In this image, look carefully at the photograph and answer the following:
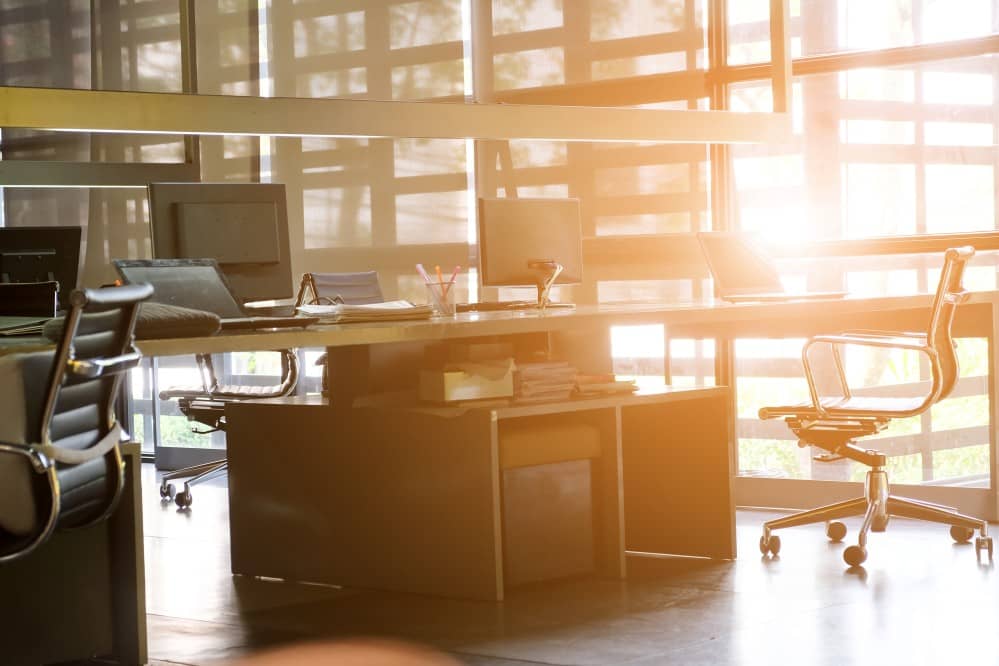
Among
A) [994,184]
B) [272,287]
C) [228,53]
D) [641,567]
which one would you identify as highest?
[228,53]

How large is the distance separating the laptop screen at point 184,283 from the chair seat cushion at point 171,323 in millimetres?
760

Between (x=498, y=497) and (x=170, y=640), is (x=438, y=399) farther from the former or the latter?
(x=170, y=640)

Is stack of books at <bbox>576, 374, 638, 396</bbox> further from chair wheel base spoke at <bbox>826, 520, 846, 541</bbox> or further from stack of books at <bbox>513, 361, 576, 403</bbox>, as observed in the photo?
chair wheel base spoke at <bbox>826, 520, 846, 541</bbox>

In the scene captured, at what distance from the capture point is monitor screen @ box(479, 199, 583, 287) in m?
5.14

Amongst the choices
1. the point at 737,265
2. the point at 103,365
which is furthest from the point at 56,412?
the point at 737,265

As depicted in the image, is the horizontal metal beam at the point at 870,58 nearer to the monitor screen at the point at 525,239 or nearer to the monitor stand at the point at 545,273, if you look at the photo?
the monitor screen at the point at 525,239

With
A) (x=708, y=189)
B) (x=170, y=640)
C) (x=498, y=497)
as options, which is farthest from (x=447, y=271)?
(x=170, y=640)

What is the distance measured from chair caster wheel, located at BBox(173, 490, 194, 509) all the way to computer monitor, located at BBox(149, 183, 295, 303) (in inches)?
86.3

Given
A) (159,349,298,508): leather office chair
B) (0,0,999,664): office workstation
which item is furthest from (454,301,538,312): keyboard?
(159,349,298,508): leather office chair

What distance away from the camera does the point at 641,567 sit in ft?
15.8

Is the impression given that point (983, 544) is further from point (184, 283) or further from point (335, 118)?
point (184, 283)

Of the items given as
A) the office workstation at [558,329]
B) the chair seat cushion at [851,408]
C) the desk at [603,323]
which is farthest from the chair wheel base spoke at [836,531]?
the desk at [603,323]

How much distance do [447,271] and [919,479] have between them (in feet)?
9.09

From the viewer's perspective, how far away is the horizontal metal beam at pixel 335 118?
3.25m
